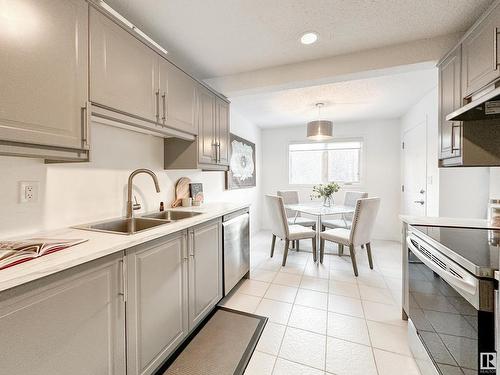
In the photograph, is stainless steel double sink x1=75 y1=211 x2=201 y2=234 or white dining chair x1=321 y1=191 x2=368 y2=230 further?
white dining chair x1=321 y1=191 x2=368 y2=230

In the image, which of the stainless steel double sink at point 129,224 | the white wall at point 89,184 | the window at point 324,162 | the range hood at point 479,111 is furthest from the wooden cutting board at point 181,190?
the window at point 324,162

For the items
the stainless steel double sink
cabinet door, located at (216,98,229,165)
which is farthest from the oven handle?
cabinet door, located at (216,98,229,165)

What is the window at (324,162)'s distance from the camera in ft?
15.1

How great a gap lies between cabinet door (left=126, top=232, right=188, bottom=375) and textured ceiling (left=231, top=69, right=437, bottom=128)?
8.32 feet

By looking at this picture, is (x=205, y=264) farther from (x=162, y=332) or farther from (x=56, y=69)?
(x=56, y=69)

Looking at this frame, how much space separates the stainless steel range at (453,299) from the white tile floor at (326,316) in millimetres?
292

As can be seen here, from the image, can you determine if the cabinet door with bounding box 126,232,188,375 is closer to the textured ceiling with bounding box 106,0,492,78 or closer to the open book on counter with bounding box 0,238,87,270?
the open book on counter with bounding box 0,238,87,270

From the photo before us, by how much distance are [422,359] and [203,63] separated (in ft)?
9.60

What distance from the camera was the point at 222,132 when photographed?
2613 mm

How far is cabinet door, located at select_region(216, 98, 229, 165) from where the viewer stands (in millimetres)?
2525

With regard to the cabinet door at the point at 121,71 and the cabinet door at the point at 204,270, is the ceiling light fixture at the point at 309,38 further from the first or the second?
the cabinet door at the point at 204,270

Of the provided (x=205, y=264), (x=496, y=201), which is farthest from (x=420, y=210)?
(x=205, y=264)

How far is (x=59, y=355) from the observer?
866 millimetres

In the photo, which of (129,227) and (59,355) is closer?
(59,355)
